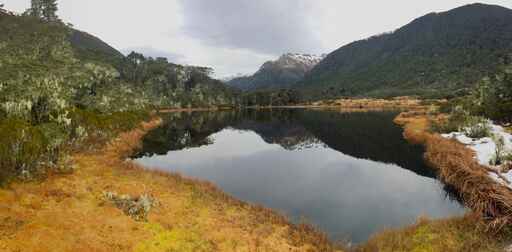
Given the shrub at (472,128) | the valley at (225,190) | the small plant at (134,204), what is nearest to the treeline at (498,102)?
the valley at (225,190)

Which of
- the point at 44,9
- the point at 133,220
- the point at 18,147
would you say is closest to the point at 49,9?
the point at 44,9

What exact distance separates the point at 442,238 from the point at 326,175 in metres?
19.3

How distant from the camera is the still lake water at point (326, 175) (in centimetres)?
2284

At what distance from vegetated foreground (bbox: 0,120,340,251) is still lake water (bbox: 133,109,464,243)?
10.8ft

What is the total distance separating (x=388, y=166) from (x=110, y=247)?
3270cm

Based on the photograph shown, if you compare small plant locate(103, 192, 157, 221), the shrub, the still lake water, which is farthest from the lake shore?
the shrub

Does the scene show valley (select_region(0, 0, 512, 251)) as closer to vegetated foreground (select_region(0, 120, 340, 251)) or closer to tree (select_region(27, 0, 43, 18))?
vegetated foreground (select_region(0, 120, 340, 251))

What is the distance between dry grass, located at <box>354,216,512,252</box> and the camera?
14.0 m

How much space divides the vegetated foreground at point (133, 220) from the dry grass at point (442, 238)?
2880 mm

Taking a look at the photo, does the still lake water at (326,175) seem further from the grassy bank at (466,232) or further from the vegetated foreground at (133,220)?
the vegetated foreground at (133,220)

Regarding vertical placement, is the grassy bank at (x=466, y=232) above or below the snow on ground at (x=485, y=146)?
below

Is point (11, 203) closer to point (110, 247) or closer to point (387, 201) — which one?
point (110, 247)

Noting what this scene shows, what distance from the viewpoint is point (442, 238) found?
1560 centimetres

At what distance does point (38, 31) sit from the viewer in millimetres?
48812
